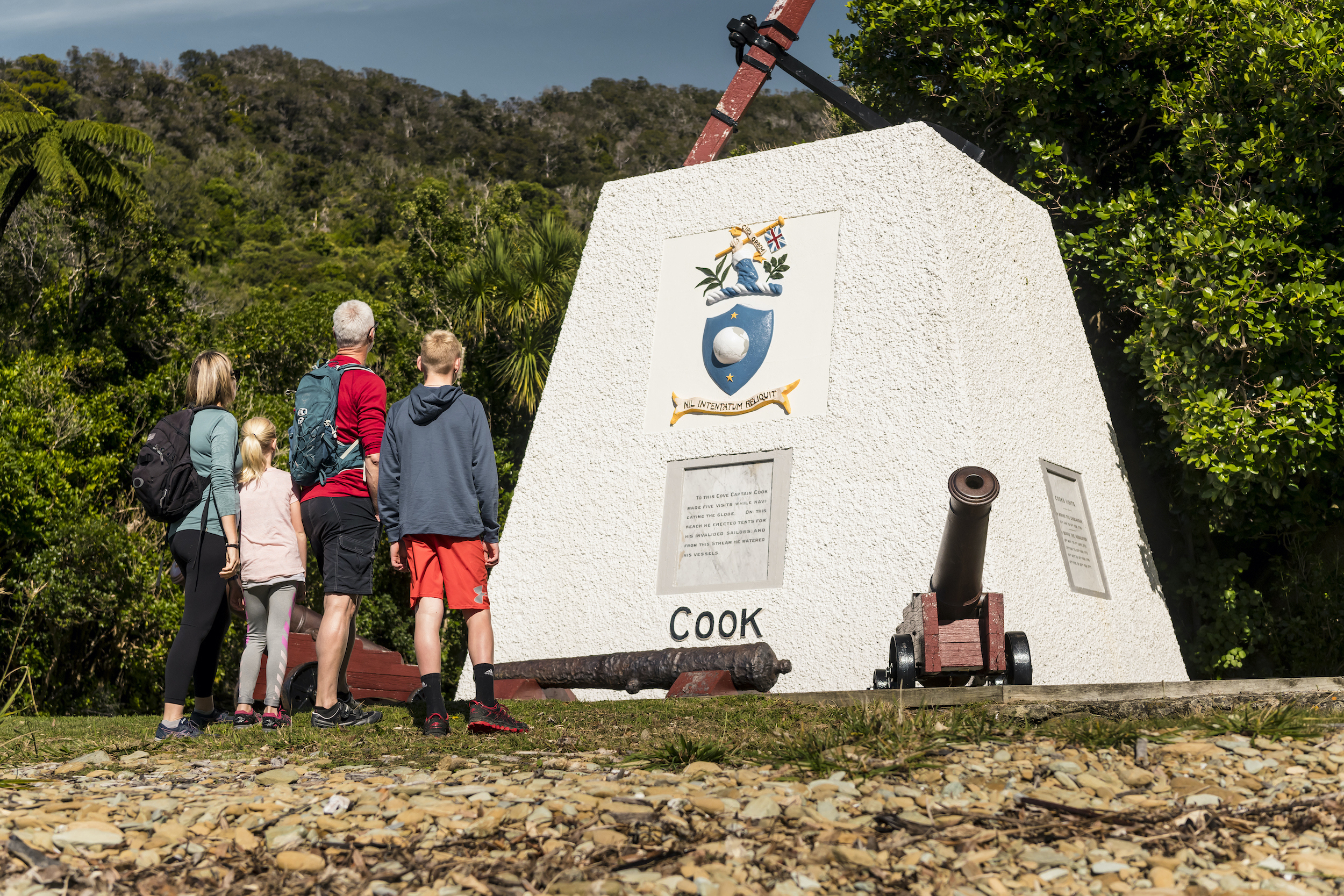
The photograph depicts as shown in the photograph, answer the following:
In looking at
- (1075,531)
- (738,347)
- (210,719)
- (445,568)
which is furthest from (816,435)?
(210,719)

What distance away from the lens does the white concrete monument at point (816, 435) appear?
7176 millimetres

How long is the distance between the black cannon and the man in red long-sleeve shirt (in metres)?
2.88

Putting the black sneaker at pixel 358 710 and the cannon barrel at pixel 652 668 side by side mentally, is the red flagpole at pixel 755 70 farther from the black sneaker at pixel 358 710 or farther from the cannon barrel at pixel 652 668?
the black sneaker at pixel 358 710

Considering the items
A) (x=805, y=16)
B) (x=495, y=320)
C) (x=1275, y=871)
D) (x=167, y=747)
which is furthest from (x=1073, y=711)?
(x=495, y=320)

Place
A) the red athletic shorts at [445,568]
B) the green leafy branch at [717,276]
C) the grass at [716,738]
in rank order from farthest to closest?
the green leafy branch at [717,276]
the red athletic shorts at [445,568]
the grass at [716,738]

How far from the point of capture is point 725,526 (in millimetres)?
7672

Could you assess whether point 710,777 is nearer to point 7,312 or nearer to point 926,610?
point 926,610

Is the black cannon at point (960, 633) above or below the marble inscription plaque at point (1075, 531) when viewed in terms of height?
below

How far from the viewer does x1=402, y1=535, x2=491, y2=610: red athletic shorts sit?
13.3ft

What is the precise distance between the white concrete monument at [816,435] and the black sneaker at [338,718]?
3.25 m

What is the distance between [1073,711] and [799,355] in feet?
14.3

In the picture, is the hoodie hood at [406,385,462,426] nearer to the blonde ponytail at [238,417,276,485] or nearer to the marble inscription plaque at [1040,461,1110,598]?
the blonde ponytail at [238,417,276,485]

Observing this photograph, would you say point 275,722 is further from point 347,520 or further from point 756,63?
point 756,63

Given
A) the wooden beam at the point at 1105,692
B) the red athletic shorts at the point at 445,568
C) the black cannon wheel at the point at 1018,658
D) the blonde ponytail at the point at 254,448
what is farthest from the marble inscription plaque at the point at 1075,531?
the blonde ponytail at the point at 254,448
